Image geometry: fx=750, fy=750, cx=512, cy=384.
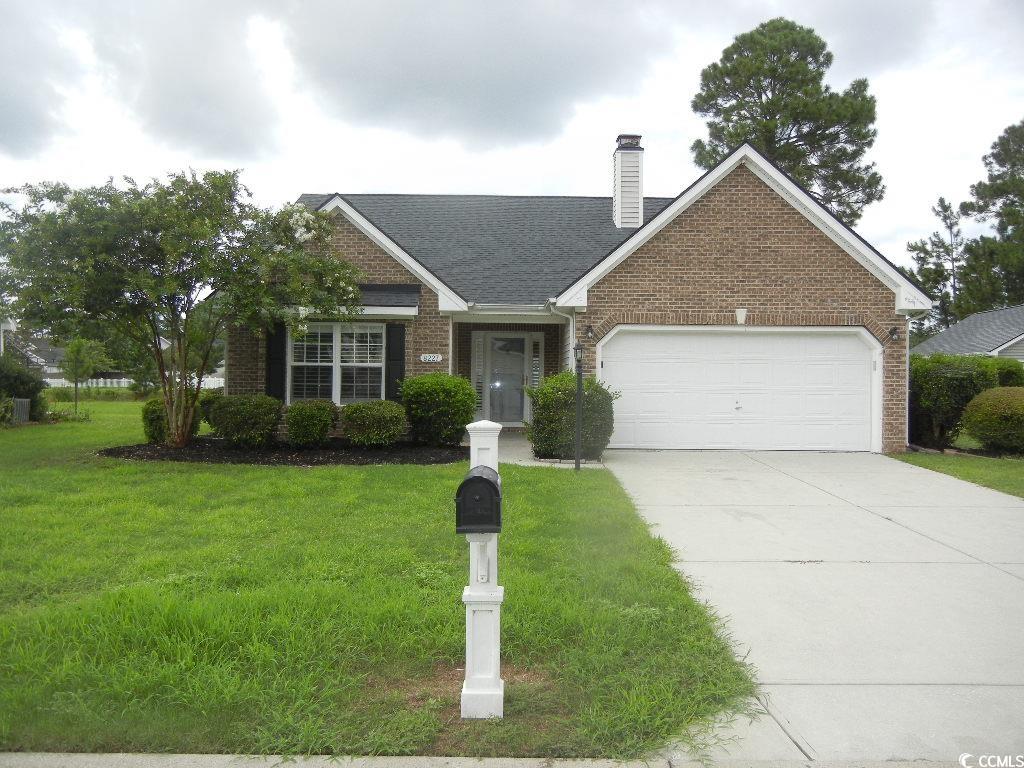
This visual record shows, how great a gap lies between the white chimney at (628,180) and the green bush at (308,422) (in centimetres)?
904

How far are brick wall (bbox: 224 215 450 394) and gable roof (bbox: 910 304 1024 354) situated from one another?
19.8m

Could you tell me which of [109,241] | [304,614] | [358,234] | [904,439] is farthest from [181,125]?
[904,439]

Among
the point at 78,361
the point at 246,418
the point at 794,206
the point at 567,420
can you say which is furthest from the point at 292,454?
the point at 78,361

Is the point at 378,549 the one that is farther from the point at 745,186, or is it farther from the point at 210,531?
the point at 745,186

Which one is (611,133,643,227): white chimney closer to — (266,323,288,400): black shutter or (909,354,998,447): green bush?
(909,354,998,447): green bush

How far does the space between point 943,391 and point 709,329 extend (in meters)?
4.64

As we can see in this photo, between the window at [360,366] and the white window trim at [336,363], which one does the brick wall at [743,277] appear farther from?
the window at [360,366]

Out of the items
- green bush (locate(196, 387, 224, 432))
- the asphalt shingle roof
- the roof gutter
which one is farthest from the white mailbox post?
the asphalt shingle roof

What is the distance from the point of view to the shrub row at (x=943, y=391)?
45.8 ft

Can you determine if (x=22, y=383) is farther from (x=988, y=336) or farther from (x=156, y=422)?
(x=988, y=336)

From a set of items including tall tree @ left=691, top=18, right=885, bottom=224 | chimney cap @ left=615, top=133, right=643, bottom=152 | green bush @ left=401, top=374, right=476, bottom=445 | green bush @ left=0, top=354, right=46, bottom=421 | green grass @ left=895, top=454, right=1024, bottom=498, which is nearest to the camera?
green grass @ left=895, top=454, right=1024, bottom=498

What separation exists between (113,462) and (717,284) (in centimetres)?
1039

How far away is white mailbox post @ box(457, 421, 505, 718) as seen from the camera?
3467 mm

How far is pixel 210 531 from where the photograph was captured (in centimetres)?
695
